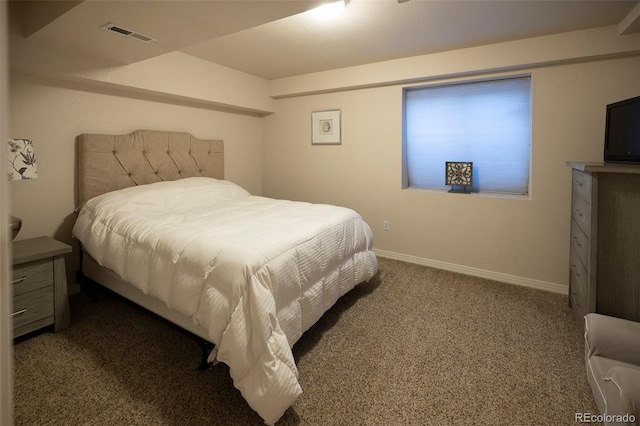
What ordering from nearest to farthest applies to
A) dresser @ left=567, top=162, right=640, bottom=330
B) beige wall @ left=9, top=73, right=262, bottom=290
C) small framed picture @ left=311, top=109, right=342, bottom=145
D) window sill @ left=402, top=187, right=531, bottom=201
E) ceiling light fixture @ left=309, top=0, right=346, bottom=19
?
dresser @ left=567, top=162, right=640, bottom=330 < ceiling light fixture @ left=309, top=0, right=346, bottom=19 < beige wall @ left=9, top=73, right=262, bottom=290 < window sill @ left=402, top=187, right=531, bottom=201 < small framed picture @ left=311, top=109, right=342, bottom=145

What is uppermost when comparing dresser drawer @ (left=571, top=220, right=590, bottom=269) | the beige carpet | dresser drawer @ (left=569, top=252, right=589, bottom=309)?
dresser drawer @ (left=571, top=220, right=590, bottom=269)

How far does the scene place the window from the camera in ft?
9.98

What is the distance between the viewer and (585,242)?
6.39 feet

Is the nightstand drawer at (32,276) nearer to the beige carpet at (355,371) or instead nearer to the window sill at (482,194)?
the beige carpet at (355,371)

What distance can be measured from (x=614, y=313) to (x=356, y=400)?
5.12 feet

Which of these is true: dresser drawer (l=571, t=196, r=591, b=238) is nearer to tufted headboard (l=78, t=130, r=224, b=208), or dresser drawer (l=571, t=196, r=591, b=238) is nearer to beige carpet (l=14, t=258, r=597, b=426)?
beige carpet (l=14, t=258, r=597, b=426)

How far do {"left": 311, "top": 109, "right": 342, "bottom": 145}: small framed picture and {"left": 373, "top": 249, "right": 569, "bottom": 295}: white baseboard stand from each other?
4.90 ft

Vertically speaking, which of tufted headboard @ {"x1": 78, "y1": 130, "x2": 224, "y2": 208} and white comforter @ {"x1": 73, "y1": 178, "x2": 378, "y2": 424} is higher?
tufted headboard @ {"x1": 78, "y1": 130, "x2": 224, "y2": 208}

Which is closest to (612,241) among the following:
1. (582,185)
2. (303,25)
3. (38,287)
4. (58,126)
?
(582,185)

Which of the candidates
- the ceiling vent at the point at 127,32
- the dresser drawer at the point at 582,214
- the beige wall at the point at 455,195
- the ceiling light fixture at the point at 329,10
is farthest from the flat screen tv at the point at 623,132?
the ceiling vent at the point at 127,32

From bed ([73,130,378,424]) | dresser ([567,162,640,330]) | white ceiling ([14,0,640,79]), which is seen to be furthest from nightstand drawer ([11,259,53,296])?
dresser ([567,162,640,330])

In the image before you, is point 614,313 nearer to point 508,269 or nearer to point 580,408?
point 580,408

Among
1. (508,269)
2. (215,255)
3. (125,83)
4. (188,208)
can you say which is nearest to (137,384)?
(215,255)

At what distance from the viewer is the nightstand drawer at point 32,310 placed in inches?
76.8
